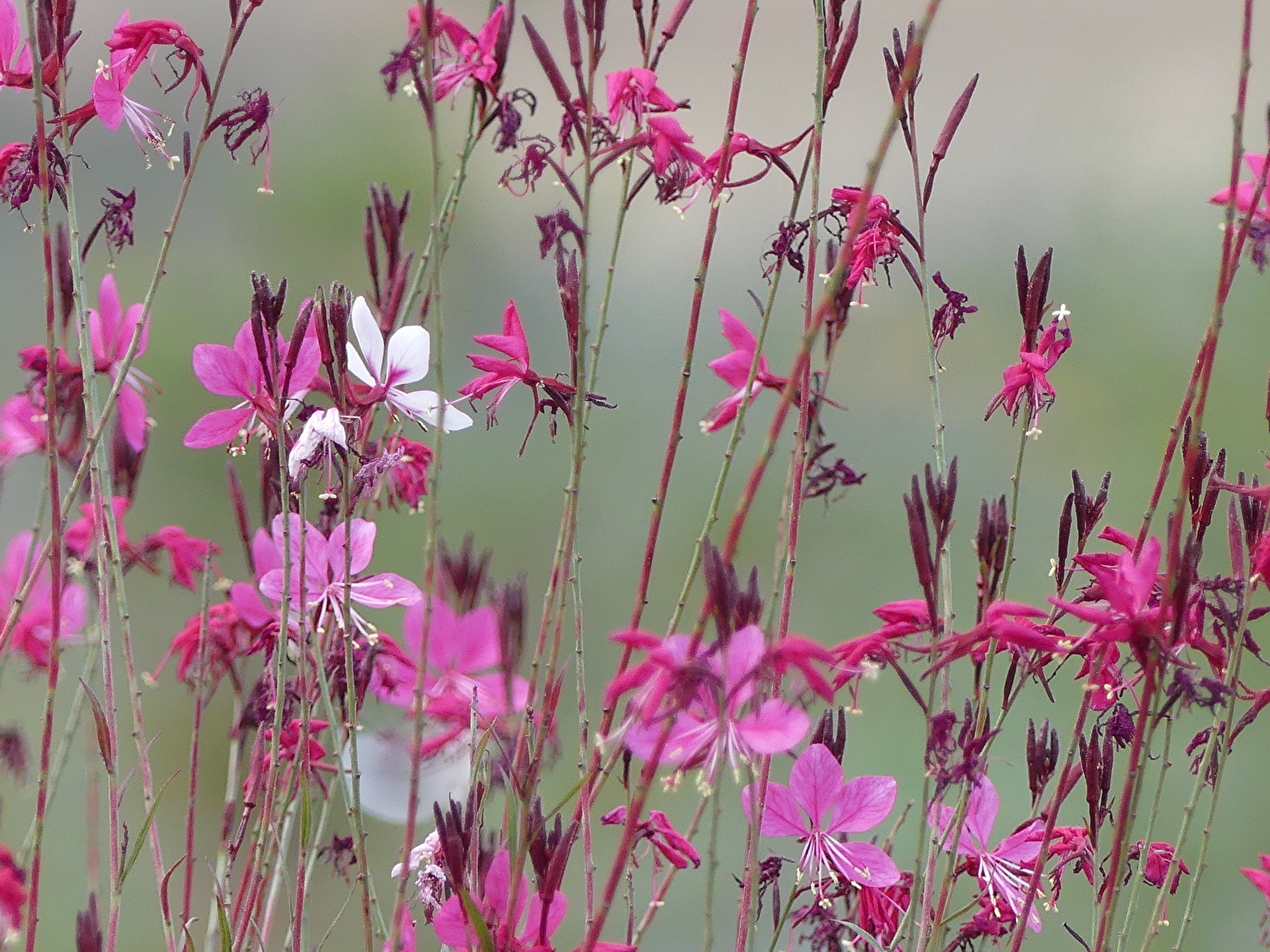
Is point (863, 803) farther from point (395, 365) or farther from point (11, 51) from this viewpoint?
point (11, 51)

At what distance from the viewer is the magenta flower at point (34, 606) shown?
89 cm

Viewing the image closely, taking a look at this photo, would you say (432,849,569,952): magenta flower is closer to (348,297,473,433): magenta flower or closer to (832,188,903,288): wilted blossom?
(348,297,473,433): magenta flower

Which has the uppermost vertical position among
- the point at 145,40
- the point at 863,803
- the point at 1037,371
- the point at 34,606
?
the point at 145,40

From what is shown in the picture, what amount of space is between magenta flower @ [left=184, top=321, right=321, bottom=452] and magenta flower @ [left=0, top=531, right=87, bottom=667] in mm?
247

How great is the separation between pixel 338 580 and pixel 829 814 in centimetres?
29

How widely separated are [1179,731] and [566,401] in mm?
2181

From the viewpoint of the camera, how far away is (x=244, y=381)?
2.07 ft

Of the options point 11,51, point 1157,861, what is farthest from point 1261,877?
point 11,51

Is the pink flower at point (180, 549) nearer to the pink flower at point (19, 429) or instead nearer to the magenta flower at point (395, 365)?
the pink flower at point (19, 429)

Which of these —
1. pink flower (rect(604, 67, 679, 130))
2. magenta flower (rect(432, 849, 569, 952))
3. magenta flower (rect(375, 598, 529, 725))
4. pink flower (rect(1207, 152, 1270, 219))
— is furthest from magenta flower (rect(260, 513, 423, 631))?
pink flower (rect(1207, 152, 1270, 219))

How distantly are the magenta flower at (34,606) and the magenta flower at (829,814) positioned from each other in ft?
1.70

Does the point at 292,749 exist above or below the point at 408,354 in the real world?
below

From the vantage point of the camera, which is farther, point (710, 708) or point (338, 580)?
point (338, 580)

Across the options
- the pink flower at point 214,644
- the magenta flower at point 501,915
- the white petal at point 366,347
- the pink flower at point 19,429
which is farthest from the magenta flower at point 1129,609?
the pink flower at point 19,429
